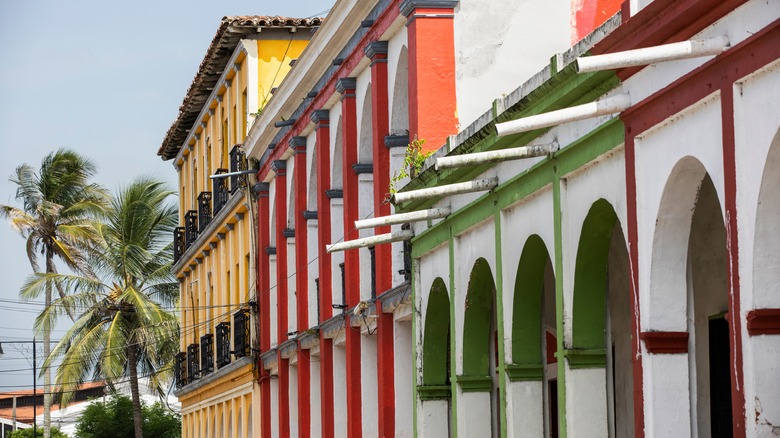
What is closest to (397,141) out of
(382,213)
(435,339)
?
(382,213)

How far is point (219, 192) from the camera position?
34.3 m

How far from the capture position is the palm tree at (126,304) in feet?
141

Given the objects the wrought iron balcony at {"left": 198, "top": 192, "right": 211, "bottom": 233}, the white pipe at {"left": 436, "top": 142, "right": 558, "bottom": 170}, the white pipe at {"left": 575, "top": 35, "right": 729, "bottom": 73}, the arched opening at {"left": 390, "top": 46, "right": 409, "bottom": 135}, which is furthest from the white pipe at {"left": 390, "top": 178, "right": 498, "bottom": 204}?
the wrought iron balcony at {"left": 198, "top": 192, "right": 211, "bottom": 233}

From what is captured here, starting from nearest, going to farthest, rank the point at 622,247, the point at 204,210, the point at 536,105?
the point at 536,105, the point at 622,247, the point at 204,210

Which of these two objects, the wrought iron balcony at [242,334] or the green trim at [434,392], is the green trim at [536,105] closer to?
the green trim at [434,392]

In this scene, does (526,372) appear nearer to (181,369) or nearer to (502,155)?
(502,155)

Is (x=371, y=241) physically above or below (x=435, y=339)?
above

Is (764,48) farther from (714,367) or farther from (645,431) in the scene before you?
(714,367)

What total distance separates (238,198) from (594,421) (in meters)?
18.9

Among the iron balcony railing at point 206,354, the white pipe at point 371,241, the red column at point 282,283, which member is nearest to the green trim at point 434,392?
the white pipe at point 371,241

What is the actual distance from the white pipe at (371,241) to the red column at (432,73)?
39.1 inches

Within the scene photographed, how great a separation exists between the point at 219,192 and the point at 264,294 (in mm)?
5069

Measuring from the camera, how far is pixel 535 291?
14516mm

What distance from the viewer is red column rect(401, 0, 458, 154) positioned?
18.0 m
